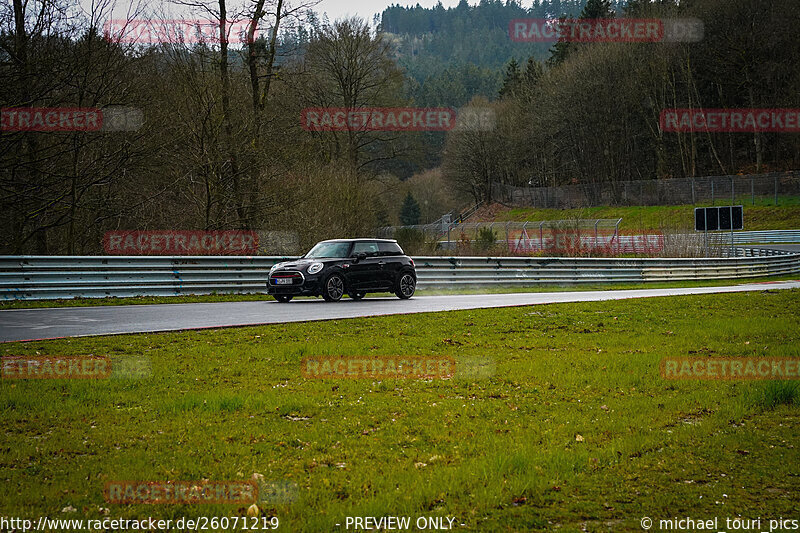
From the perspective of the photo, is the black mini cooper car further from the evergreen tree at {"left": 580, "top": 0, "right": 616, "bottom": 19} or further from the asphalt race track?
the evergreen tree at {"left": 580, "top": 0, "right": 616, "bottom": 19}

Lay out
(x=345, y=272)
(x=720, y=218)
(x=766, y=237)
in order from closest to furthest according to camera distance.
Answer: (x=345, y=272)
(x=720, y=218)
(x=766, y=237)

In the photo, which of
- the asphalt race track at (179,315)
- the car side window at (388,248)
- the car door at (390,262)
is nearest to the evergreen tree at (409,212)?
the car side window at (388,248)

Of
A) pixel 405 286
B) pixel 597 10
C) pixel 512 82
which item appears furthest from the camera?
pixel 512 82

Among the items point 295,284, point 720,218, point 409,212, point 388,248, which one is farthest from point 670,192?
point 295,284

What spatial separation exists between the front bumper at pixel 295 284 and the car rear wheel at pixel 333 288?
0.94ft

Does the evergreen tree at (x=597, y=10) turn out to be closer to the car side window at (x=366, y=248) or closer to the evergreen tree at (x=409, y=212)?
the evergreen tree at (x=409, y=212)

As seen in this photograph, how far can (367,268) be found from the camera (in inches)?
824

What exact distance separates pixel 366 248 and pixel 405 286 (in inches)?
68.9

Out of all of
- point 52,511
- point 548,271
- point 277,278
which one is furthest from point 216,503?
point 548,271

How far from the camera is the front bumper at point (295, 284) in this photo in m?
19.6

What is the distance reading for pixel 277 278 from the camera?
1967 centimetres

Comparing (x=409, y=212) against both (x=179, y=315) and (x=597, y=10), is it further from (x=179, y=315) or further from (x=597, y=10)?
(x=179, y=315)

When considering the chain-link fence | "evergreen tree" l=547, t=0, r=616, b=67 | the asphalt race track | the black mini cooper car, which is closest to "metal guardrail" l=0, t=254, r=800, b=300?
the asphalt race track

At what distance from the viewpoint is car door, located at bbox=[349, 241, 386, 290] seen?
20.7m
